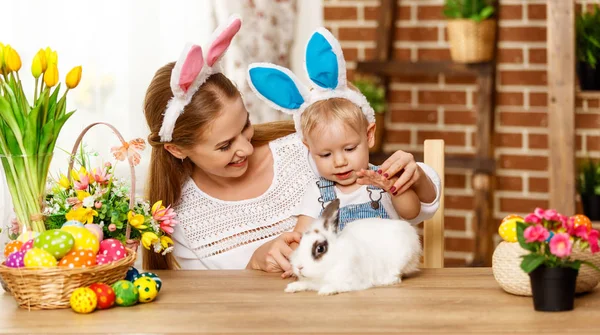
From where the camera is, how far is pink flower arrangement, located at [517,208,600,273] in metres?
1.37

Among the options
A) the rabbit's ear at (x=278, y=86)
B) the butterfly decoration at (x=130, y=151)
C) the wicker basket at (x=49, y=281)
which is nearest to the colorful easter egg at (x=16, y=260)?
the wicker basket at (x=49, y=281)

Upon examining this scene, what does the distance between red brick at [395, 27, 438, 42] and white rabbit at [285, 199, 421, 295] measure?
230 cm

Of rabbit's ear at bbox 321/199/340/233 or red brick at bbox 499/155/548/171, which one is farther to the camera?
red brick at bbox 499/155/548/171

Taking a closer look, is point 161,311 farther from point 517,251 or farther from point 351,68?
point 351,68

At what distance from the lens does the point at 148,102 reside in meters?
2.08

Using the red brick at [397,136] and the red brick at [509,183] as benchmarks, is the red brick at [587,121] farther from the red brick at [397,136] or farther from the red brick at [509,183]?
the red brick at [397,136]

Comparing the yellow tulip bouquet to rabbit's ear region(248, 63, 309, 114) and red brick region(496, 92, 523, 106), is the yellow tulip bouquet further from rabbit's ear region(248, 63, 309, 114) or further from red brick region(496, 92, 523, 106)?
red brick region(496, 92, 523, 106)

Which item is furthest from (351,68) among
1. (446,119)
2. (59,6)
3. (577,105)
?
(59,6)

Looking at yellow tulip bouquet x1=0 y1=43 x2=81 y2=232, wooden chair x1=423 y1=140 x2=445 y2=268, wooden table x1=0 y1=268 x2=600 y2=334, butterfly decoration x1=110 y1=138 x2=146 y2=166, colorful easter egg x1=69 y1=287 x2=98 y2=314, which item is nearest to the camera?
wooden table x1=0 y1=268 x2=600 y2=334

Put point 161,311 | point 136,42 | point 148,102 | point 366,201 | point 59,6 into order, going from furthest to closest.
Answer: point 136,42, point 59,6, point 148,102, point 366,201, point 161,311

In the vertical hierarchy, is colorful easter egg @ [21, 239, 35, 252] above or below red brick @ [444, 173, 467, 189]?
above

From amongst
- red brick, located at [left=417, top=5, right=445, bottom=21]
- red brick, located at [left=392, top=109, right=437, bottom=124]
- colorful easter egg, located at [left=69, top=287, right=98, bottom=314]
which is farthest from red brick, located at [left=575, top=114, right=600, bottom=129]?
colorful easter egg, located at [left=69, top=287, right=98, bottom=314]

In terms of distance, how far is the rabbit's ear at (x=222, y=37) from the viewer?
188 centimetres

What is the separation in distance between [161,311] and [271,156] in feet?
3.02
